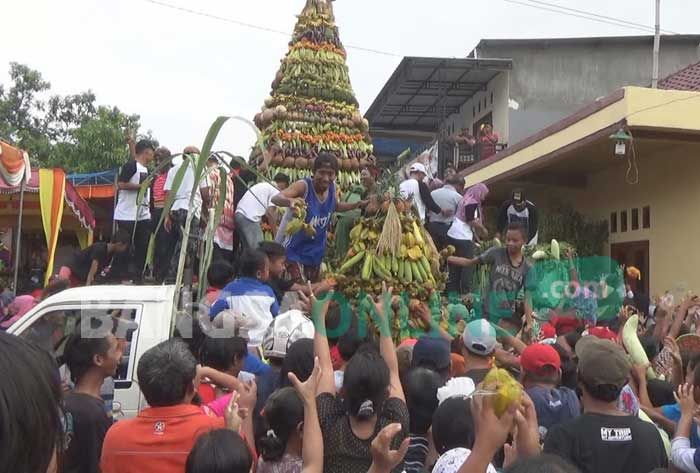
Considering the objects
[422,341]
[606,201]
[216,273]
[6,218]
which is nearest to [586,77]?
[606,201]

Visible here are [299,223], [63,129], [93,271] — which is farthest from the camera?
[63,129]

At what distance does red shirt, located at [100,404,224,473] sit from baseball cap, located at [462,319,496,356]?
1815mm

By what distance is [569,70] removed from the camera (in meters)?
21.1

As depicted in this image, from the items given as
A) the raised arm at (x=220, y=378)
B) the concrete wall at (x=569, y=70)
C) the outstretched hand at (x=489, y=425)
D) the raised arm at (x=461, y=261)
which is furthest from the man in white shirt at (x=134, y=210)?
the concrete wall at (x=569, y=70)

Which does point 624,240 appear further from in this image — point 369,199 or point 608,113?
point 369,199

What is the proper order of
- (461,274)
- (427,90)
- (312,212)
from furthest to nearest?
(427,90)
(461,274)
(312,212)

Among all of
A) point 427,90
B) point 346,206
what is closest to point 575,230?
point 427,90

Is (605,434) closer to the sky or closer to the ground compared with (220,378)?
closer to the ground

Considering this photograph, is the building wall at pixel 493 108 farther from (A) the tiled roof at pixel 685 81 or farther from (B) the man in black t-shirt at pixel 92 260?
(B) the man in black t-shirt at pixel 92 260

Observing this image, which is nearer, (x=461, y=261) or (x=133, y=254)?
(x=461, y=261)

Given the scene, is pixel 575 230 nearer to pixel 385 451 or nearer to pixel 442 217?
pixel 442 217

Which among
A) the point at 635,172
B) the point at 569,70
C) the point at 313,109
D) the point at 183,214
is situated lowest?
the point at 183,214

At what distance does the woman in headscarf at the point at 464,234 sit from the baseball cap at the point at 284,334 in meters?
4.24

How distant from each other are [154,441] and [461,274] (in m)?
6.08
